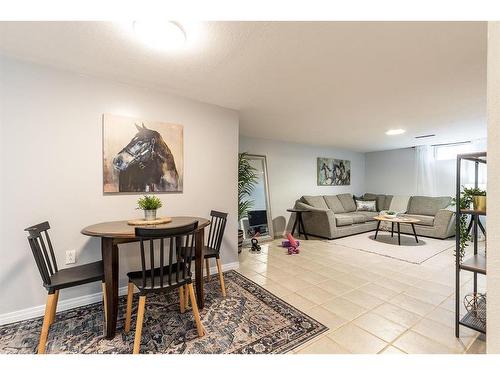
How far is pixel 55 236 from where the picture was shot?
1.98m

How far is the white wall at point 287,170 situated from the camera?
4.93m

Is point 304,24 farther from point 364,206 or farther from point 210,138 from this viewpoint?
point 364,206

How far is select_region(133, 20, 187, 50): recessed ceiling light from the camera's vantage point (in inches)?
54.9

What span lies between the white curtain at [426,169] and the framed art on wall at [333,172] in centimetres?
162

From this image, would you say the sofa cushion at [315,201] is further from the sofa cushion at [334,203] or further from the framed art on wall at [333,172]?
the framed art on wall at [333,172]

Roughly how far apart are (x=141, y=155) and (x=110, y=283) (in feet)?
4.06

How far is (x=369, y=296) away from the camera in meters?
2.26

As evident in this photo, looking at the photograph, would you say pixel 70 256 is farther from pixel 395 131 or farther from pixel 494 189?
pixel 395 131

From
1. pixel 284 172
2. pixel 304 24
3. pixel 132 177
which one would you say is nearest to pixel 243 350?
pixel 132 177

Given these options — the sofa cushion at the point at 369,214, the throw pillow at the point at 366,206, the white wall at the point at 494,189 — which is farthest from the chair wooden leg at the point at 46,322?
the throw pillow at the point at 366,206

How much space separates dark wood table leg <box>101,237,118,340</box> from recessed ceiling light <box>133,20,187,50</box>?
1434 mm

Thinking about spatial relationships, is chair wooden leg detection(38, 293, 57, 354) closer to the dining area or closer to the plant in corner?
the dining area

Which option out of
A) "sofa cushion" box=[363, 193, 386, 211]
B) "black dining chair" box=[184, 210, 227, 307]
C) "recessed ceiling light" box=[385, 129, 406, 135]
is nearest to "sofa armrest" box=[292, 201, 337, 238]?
"recessed ceiling light" box=[385, 129, 406, 135]

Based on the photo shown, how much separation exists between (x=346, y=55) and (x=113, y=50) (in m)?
1.79
